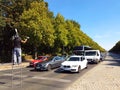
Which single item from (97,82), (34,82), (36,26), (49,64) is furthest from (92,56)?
(34,82)

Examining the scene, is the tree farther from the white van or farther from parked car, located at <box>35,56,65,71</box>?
parked car, located at <box>35,56,65,71</box>

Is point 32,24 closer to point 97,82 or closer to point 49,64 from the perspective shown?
point 49,64

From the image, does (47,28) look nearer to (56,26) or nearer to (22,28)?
(22,28)

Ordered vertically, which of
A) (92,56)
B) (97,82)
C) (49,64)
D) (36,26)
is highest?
(36,26)

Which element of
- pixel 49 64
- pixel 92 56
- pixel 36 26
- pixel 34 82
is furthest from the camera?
pixel 36 26

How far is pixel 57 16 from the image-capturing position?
181 feet

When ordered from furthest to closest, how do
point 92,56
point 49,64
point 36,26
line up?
point 36,26, point 92,56, point 49,64

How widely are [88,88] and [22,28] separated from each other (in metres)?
26.9

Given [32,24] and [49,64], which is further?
[32,24]

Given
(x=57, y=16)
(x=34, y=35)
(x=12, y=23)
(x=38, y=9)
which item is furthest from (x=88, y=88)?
(x=57, y=16)

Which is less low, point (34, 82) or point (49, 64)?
point (49, 64)

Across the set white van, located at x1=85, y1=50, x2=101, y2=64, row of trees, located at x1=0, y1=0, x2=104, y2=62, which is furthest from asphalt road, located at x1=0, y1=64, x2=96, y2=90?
row of trees, located at x1=0, y1=0, x2=104, y2=62

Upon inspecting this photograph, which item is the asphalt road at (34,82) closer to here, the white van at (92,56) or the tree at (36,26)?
the white van at (92,56)

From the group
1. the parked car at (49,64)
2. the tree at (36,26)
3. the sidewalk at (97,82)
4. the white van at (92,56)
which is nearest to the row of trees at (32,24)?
the tree at (36,26)
